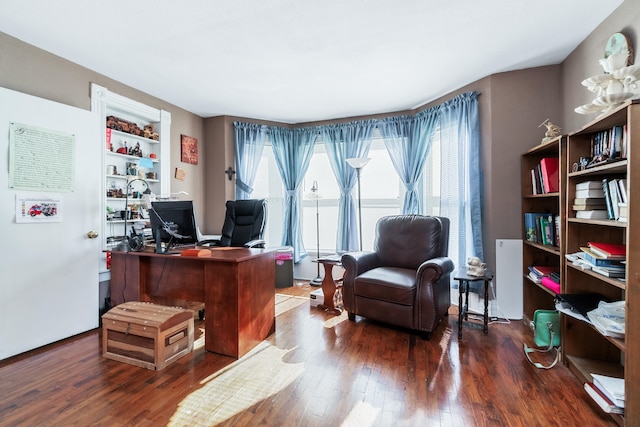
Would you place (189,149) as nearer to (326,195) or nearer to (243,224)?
(243,224)

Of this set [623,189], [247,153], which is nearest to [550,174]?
[623,189]

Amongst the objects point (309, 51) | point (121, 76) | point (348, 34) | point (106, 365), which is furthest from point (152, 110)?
point (106, 365)

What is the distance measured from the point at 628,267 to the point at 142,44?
3.48m

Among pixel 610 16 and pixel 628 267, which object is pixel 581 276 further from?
pixel 610 16

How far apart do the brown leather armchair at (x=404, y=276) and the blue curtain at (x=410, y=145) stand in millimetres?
664

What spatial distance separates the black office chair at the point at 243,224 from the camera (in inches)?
127

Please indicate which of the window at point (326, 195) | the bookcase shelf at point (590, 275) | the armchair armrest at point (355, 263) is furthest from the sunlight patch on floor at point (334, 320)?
the bookcase shelf at point (590, 275)

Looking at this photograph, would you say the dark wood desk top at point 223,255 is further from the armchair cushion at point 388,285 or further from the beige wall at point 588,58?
the beige wall at point 588,58

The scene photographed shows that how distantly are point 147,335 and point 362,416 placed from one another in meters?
1.49

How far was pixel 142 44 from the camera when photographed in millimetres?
2400

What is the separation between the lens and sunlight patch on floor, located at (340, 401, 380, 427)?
Result: 148cm

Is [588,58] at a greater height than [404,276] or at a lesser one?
greater

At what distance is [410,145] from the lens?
12.5ft

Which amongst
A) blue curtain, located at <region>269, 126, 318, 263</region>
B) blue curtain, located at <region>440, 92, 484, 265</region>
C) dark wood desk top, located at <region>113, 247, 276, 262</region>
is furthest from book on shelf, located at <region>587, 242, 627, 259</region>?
blue curtain, located at <region>269, 126, 318, 263</region>
